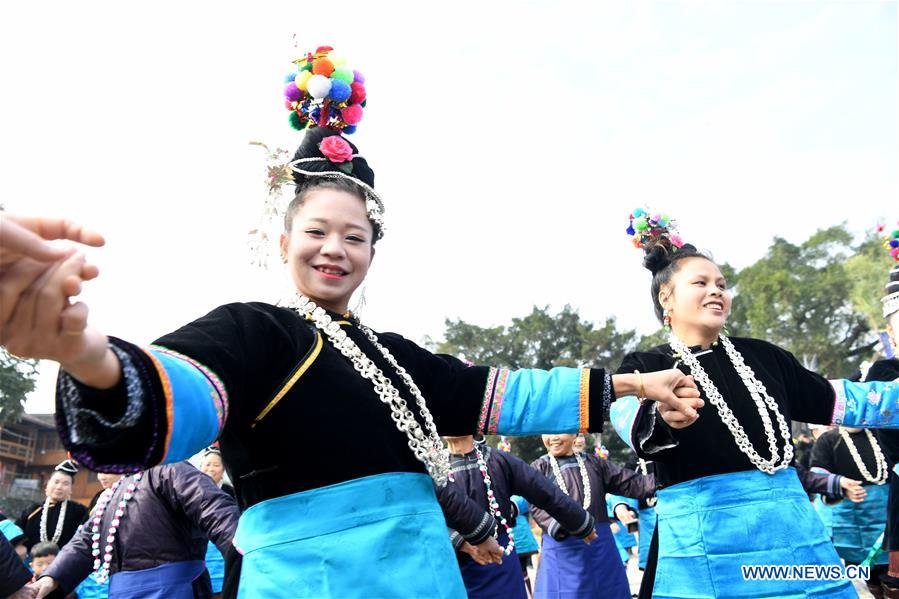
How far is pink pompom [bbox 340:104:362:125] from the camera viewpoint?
2.88 metres

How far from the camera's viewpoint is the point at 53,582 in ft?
15.0

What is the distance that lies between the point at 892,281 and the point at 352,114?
372cm

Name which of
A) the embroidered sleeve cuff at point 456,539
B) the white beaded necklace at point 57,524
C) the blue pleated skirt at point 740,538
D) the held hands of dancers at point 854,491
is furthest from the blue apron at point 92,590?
the held hands of dancers at point 854,491

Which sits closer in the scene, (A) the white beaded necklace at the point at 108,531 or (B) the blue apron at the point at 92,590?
(A) the white beaded necklace at the point at 108,531

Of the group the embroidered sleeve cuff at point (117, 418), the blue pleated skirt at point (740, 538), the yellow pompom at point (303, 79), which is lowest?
the blue pleated skirt at point (740, 538)

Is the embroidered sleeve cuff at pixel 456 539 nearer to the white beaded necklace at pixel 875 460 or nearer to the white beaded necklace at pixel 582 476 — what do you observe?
the white beaded necklace at pixel 582 476

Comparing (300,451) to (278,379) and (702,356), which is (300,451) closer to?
(278,379)

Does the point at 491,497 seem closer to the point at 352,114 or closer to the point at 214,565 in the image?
the point at 214,565

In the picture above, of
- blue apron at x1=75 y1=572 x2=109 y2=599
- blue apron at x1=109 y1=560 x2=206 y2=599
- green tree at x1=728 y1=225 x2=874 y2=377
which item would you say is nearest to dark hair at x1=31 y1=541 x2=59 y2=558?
blue apron at x1=75 y1=572 x2=109 y2=599

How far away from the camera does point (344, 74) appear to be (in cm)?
285

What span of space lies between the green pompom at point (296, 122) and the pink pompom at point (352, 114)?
16 centimetres

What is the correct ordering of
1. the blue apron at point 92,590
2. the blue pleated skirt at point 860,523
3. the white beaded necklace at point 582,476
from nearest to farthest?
the blue apron at point 92,590, the white beaded necklace at point 582,476, the blue pleated skirt at point 860,523

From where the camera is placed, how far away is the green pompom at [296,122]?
2926 mm

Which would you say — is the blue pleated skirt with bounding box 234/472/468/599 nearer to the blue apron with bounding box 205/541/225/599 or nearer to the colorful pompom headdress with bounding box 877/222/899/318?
the colorful pompom headdress with bounding box 877/222/899/318
